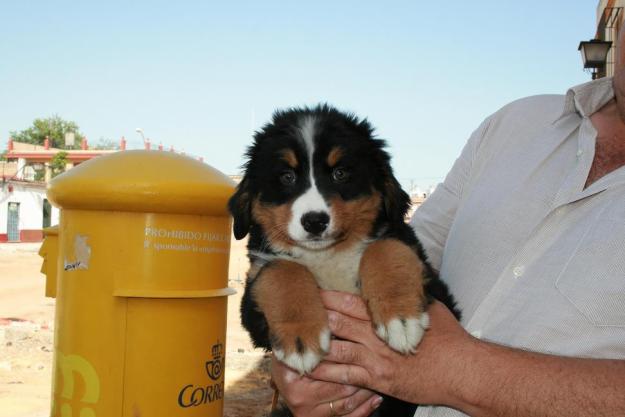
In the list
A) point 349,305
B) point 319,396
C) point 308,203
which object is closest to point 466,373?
point 349,305

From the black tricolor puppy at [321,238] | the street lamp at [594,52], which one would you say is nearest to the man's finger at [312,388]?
the black tricolor puppy at [321,238]

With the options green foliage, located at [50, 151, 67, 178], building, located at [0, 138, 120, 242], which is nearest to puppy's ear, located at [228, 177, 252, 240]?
building, located at [0, 138, 120, 242]

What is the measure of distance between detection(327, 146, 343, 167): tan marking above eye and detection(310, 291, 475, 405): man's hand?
0.54m

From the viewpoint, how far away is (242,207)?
272 centimetres

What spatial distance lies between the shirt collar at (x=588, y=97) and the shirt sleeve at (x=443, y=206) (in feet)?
1.15

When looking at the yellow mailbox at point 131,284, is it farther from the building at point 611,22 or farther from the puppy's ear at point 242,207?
the building at point 611,22

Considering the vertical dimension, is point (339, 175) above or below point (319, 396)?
above

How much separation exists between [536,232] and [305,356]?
946 mm

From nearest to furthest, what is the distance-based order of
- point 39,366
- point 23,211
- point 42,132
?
point 39,366, point 23,211, point 42,132

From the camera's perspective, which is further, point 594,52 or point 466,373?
point 594,52

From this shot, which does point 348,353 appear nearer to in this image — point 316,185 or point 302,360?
point 302,360

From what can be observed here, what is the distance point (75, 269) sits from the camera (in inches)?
125

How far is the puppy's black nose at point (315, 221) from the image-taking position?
2369mm

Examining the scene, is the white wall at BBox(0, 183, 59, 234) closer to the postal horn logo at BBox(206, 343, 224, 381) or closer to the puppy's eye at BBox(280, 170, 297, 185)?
the postal horn logo at BBox(206, 343, 224, 381)
